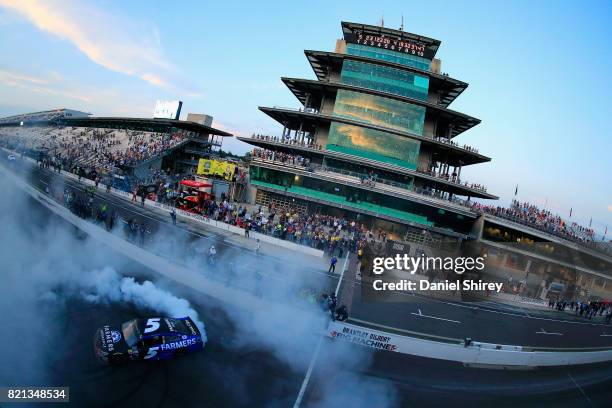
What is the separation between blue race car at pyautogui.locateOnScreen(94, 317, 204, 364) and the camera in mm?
10000

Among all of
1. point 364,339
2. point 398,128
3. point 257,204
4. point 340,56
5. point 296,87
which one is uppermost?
point 340,56

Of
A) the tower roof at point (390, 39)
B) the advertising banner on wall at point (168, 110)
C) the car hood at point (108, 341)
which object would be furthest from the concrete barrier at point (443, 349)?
the advertising banner on wall at point (168, 110)

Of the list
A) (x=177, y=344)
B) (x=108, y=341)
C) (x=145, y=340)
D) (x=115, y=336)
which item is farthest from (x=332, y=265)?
(x=108, y=341)

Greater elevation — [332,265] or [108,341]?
[332,265]

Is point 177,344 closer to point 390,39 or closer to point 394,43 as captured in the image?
point 394,43

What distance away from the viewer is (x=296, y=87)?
42.0 metres

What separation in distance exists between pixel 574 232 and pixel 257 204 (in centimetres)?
3083

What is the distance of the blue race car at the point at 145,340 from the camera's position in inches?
394

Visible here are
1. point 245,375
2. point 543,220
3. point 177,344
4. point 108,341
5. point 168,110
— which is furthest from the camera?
point 168,110

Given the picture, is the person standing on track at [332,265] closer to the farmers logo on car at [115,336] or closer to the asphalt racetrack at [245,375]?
the asphalt racetrack at [245,375]

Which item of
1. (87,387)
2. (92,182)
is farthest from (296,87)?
(87,387)

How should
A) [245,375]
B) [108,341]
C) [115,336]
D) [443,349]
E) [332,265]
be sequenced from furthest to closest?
[332,265] < [443,349] < [245,375] < [115,336] < [108,341]

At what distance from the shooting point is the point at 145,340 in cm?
1045

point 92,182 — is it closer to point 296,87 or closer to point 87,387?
point 296,87
